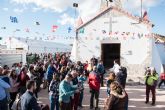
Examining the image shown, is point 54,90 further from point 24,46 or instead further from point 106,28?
point 24,46

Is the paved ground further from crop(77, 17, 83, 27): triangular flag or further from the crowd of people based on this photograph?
crop(77, 17, 83, 27): triangular flag

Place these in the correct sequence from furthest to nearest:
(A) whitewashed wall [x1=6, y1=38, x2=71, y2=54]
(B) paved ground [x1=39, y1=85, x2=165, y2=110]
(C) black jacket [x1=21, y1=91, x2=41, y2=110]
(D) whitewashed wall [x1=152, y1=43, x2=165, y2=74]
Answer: (A) whitewashed wall [x1=6, y1=38, x2=71, y2=54] < (D) whitewashed wall [x1=152, y1=43, x2=165, y2=74] < (B) paved ground [x1=39, y1=85, x2=165, y2=110] < (C) black jacket [x1=21, y1=91, x2=41, y2=110]

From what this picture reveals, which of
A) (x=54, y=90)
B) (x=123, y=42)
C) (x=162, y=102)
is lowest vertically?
(x=162, y=102)

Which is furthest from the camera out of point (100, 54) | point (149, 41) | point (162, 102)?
point (100, 54)

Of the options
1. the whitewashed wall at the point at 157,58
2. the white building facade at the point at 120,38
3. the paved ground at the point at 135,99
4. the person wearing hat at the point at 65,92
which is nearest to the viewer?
the person wearing hat at the point at 65,92

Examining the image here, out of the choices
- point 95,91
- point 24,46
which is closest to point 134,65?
point 95,91

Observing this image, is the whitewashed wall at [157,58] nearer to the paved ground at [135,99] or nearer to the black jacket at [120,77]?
the paved ground at [135,99]

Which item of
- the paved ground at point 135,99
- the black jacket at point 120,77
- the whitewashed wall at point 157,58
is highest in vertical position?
the whitewashed wall at point 157,58

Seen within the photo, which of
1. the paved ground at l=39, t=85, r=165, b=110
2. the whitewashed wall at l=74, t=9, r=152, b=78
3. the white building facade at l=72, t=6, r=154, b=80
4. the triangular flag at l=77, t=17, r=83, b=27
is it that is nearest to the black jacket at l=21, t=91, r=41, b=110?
the paved ground at l=39, t=85, r=165, b=110

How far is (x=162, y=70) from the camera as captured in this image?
23297mm

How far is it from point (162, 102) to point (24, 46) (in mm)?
29016

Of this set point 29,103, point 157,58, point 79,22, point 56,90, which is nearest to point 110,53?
point 79,22

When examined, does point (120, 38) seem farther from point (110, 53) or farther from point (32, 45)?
point (32, 45)

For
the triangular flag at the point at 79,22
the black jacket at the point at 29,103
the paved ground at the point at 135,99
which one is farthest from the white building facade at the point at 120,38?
the black jacket at the point at 29,103
